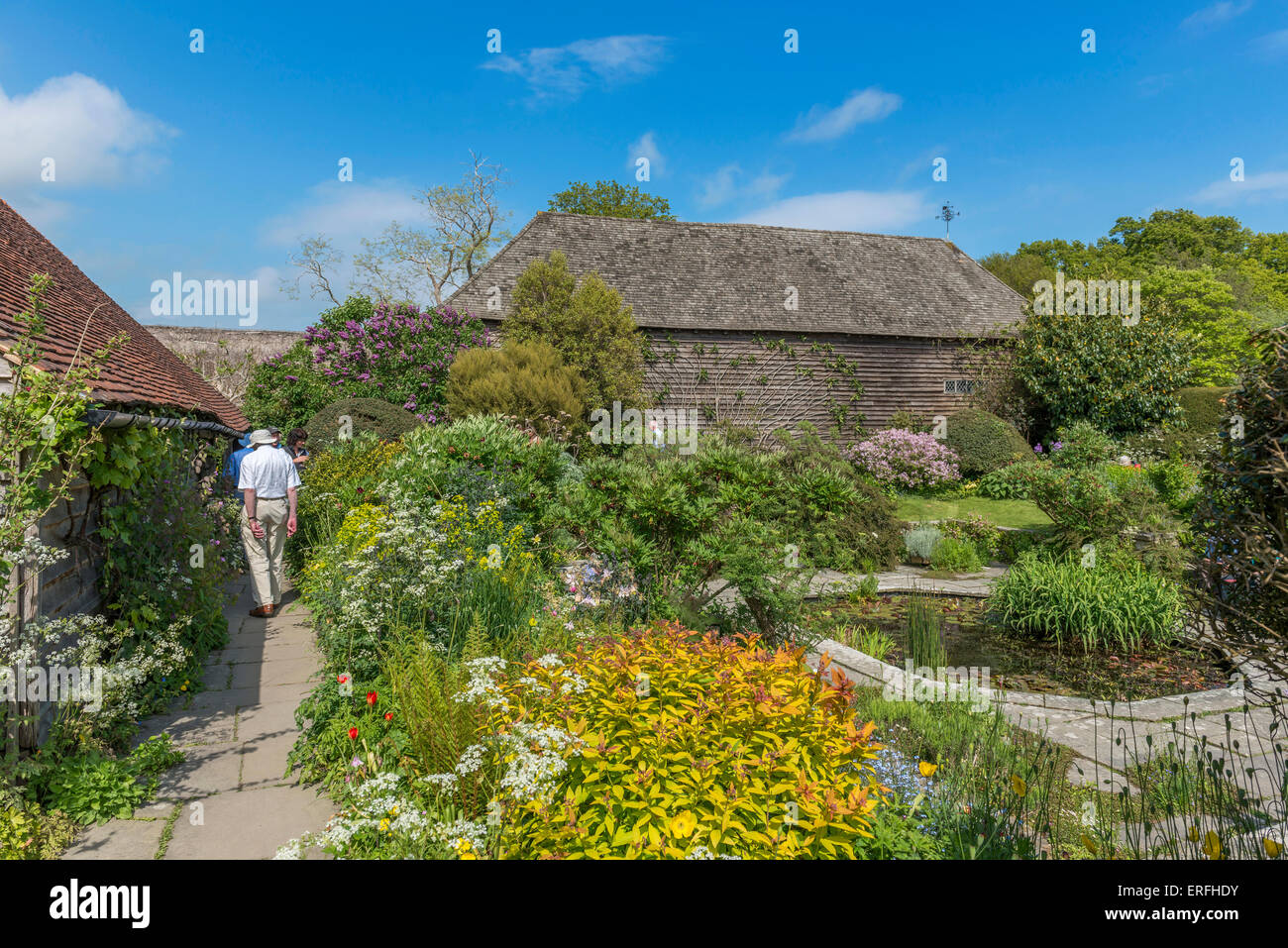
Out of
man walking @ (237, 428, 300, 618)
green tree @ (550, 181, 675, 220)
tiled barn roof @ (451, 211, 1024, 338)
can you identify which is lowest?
man walking @ (237, 428, 300, 618)

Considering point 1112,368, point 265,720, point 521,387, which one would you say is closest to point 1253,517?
point 265,720

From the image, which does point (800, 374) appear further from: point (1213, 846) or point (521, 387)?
point (1213, 846)

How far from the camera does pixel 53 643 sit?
439cm

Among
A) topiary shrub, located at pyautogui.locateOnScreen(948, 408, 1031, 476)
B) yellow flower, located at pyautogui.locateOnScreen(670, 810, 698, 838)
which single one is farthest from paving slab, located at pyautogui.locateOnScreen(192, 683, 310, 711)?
topiary shrub, located at pyautogui.locateOnScreen(948, 408, 1031, 476)

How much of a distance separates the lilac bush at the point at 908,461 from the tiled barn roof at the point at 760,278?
3962 mm

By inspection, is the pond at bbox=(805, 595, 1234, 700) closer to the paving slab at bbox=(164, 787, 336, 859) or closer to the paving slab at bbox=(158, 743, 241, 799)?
the paving slab at bbox=(164, 787, 336, 859)

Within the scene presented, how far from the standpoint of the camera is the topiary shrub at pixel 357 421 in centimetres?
1416

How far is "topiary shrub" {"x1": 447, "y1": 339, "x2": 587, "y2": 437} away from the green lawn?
727cm

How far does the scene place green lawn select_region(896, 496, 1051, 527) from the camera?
14988 mm

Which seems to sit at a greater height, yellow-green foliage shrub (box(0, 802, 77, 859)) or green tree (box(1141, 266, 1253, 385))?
green tree (box(1141, 266, 1253, 385))

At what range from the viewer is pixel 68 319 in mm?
7520

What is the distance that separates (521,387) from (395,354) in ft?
15.2

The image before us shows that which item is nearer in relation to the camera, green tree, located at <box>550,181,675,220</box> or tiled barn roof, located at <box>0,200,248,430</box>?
tiled barn roof, located at <box>0,200,248,430</box>
